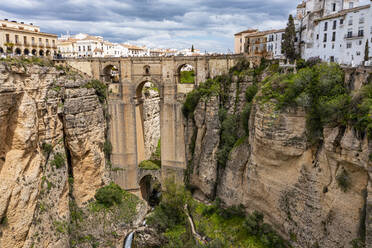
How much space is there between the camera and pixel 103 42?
4106 cm

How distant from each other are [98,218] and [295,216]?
14485 millimetres

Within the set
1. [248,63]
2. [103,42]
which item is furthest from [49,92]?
[103,42]

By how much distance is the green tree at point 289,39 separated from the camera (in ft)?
67.1

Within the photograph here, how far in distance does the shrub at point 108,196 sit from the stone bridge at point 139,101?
1625 millimetres

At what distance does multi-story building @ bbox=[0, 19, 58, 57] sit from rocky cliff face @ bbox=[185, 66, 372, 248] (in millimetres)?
20065

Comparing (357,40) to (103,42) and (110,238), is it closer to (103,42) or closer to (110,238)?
(110,238)

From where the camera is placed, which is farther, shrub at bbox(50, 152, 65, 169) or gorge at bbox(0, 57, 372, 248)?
shrub at bbox(50, 152, 65, 169)

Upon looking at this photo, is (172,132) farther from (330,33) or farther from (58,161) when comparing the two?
(330,33)

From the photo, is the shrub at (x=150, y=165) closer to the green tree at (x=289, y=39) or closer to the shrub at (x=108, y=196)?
the shrub at (x=108, y=196)

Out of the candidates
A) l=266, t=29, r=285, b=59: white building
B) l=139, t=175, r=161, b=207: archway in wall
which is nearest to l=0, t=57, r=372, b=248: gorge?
l=139, t=175, r=161, b=207: archway in wall

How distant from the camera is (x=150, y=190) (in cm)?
2811

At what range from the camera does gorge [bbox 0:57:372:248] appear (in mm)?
12898

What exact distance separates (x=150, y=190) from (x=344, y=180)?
19.8m

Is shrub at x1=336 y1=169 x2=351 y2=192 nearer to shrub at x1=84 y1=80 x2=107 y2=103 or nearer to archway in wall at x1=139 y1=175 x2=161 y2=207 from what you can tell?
archway in wall at x1=139 y1=175 x2=161 y2=207
